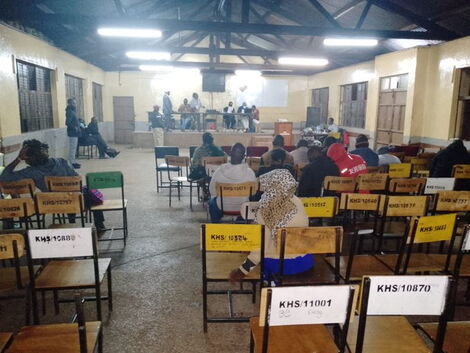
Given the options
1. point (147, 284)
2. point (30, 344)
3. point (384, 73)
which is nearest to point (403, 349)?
point (30, 344)

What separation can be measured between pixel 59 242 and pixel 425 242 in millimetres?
2230

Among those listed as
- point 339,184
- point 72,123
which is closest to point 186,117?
point 72,123

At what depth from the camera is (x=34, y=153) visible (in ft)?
12.8

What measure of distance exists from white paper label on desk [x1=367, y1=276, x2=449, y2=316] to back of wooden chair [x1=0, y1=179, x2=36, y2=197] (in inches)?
131

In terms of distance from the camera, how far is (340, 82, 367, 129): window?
11.5 meters

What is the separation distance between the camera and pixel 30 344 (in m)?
1.67

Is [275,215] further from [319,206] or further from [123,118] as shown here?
[123,118]

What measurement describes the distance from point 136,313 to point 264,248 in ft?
3.72

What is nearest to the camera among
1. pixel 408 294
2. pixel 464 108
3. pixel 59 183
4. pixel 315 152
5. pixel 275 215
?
pixel 408 294

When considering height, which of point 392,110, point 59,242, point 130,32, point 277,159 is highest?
point 130,32

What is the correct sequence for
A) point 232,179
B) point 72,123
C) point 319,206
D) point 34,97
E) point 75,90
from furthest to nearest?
point 75,90
point 72,123
point 34,97
point 232,179
point 319,206

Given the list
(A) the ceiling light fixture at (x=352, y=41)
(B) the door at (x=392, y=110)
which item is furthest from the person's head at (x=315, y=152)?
(B) the door at (x=392, y=110)

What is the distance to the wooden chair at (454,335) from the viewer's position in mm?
1700

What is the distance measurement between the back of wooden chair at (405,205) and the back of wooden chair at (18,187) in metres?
3.26
